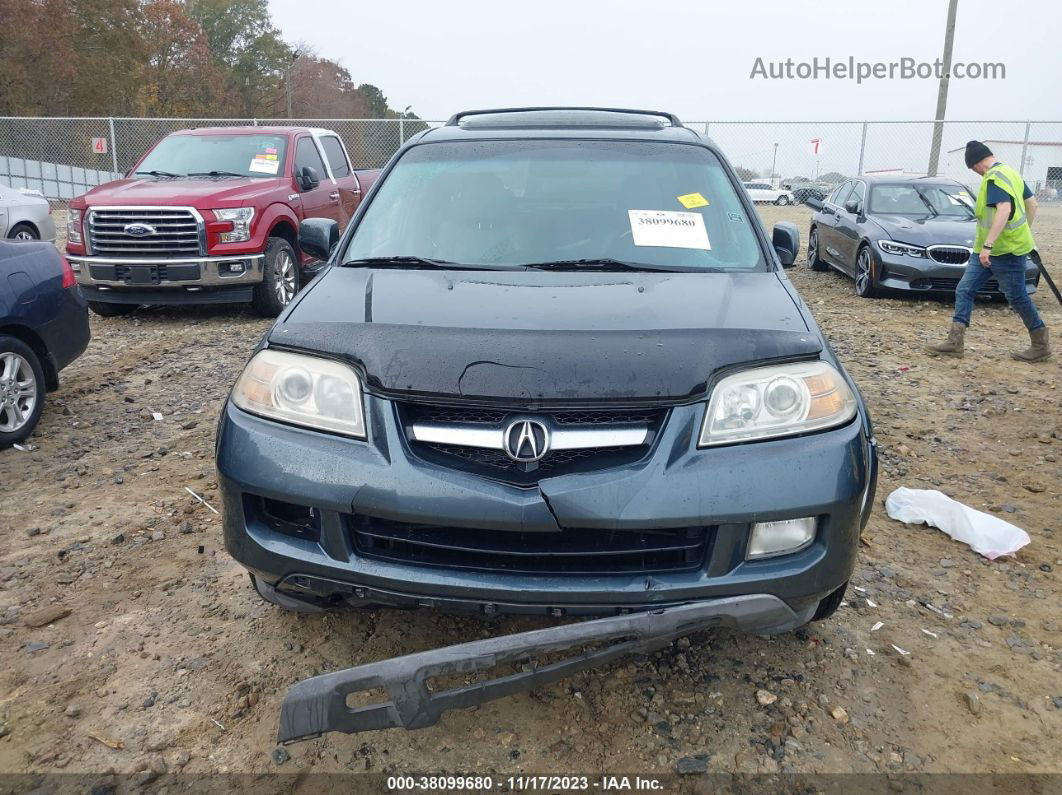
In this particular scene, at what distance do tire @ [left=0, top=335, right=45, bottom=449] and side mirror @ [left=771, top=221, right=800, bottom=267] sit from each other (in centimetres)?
409

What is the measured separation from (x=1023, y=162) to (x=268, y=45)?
54.2 meters

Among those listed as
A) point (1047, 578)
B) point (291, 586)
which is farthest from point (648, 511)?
point (1047, 578)

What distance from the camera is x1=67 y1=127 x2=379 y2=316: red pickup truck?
7.36 m

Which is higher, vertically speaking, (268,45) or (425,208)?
(268,45)

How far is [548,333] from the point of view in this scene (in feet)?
7.29

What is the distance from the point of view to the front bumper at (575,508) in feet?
6.62

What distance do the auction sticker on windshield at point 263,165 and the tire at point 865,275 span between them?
670 centimetres

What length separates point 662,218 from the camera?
3.18 metres

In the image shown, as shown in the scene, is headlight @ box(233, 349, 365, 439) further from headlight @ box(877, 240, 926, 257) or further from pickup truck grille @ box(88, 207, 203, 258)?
headlight @ box(877, 240, 926, 257)

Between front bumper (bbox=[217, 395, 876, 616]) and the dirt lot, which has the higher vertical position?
front bumper (bbox=[217, 395, 876, 616])

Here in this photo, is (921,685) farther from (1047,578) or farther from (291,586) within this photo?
(291,586)

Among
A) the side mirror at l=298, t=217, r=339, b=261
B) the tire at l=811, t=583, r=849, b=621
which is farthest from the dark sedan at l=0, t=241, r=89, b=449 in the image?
the tire at l=811, t=583, r=849, b=621

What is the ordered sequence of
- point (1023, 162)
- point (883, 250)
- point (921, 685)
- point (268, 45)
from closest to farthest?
1. point (921, 685)
2. point (883, 250)
3. point (1023, 162)
4. point (268, 45)

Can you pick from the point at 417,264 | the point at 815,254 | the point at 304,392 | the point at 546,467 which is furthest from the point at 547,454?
the point at 815,254
